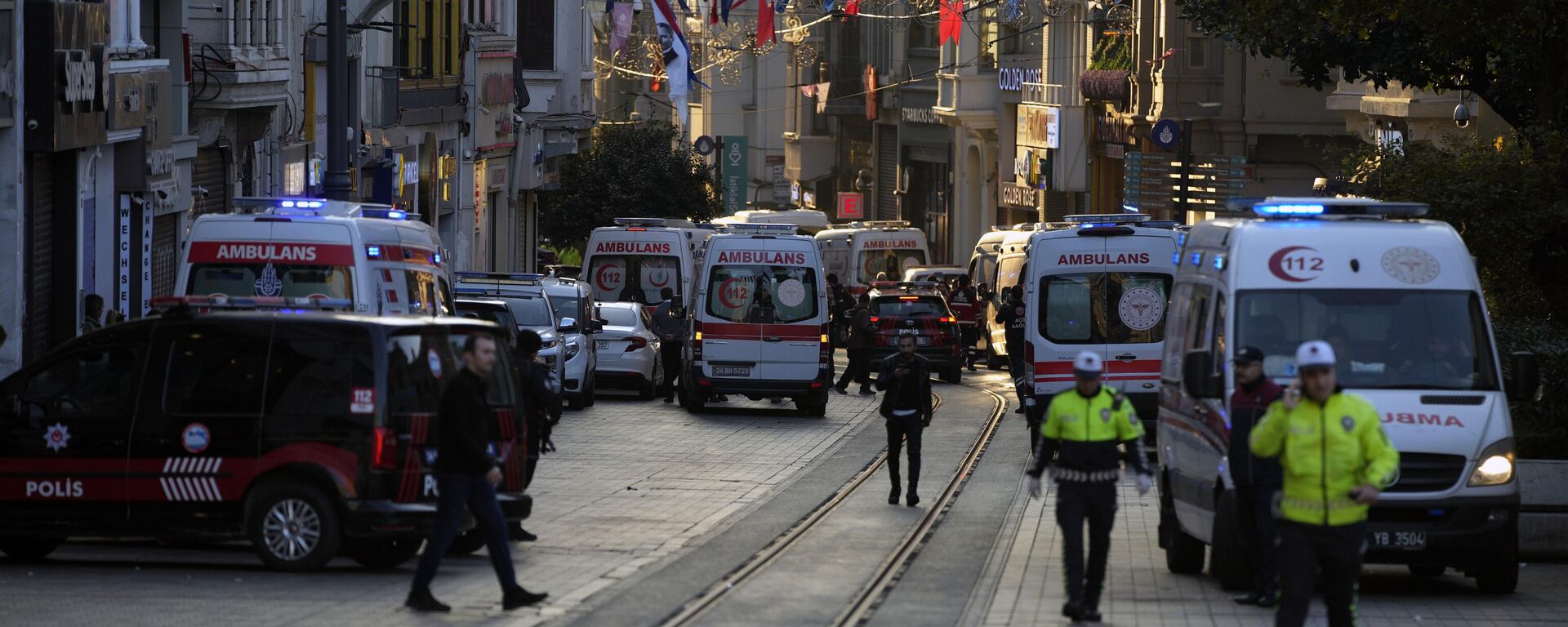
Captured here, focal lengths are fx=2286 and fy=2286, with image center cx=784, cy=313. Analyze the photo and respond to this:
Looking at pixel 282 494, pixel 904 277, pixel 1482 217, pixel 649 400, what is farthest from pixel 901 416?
pixel 904 277

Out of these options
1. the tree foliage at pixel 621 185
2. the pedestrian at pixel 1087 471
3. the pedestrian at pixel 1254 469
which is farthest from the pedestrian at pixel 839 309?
the pedestrian at pixel 1087 471

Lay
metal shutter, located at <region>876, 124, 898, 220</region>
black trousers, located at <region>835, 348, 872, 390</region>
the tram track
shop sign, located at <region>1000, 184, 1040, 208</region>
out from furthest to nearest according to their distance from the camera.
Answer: metal shutter, located at <region>876, 124, 898, 220</region> → shop sign, located at <region>1000, 184, 1040, 208</region> → black trousers, located at <region>835, 348, 872, 390</region> → the tram track

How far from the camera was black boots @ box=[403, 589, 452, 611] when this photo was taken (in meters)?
12.2

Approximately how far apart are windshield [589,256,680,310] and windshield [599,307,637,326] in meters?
4.69

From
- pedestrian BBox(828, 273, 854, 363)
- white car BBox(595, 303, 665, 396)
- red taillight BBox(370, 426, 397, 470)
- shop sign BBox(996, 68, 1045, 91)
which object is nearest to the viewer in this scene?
red taillight BBox(370, 426, 397, 470)

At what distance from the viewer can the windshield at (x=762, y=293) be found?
29.4 metres

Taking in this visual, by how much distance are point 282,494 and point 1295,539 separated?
6.40 metres

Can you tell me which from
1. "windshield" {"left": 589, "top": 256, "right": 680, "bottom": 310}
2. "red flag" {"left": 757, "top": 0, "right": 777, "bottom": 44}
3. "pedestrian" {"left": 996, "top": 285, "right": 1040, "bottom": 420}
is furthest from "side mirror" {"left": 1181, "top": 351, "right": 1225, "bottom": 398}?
"red flag" {"left": 757, "top": 0, "right": 777, "bottom": 44}

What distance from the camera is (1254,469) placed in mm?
12953

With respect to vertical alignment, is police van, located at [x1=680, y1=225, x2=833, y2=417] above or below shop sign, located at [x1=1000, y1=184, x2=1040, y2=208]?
below

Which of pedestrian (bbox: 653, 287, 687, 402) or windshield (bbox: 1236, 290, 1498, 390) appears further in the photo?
pedestrian (bbox: 653, 287, 687, 402)

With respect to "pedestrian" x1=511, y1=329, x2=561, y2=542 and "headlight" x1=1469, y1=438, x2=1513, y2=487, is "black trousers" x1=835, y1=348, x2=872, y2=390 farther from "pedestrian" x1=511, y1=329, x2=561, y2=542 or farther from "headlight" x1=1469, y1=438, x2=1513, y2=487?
"headlight" x1=1469, y1=438, x2=1513, y2=487

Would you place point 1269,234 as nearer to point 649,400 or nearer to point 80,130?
point 80,130

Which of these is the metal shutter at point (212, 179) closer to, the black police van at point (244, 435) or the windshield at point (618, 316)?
the windshield at point (618, 316)
